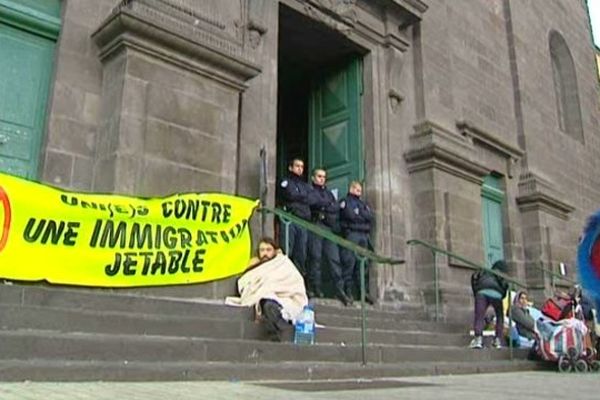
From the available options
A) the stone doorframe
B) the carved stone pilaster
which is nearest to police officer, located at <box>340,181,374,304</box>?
the stone doorframe

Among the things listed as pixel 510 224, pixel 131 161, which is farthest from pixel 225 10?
pixel 510 224

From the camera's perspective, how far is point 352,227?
9547 millimetres

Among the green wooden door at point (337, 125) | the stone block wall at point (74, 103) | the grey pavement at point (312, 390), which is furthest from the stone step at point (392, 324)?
the stone block wall at point (74, 103)

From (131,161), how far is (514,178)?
10.3 meters

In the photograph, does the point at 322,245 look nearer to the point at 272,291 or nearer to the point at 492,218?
the point at 272,291

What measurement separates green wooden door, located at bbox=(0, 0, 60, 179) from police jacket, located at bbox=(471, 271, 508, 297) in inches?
242

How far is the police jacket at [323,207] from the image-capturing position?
9.04m

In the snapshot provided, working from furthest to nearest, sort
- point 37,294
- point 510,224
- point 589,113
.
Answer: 1. point 589,113
2. point 510,224
3. point 37,294

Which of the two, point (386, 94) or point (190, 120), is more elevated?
point (386, 94)

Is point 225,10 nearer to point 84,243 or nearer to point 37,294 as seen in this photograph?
point 84,243

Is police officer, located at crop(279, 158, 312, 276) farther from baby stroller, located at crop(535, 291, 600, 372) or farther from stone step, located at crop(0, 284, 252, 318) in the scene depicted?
baby stroller, located at crop(535, 291, 600, 372)

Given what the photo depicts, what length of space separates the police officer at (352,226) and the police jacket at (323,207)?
0.30m

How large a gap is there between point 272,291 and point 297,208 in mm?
2285

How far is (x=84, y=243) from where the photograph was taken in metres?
6.00
